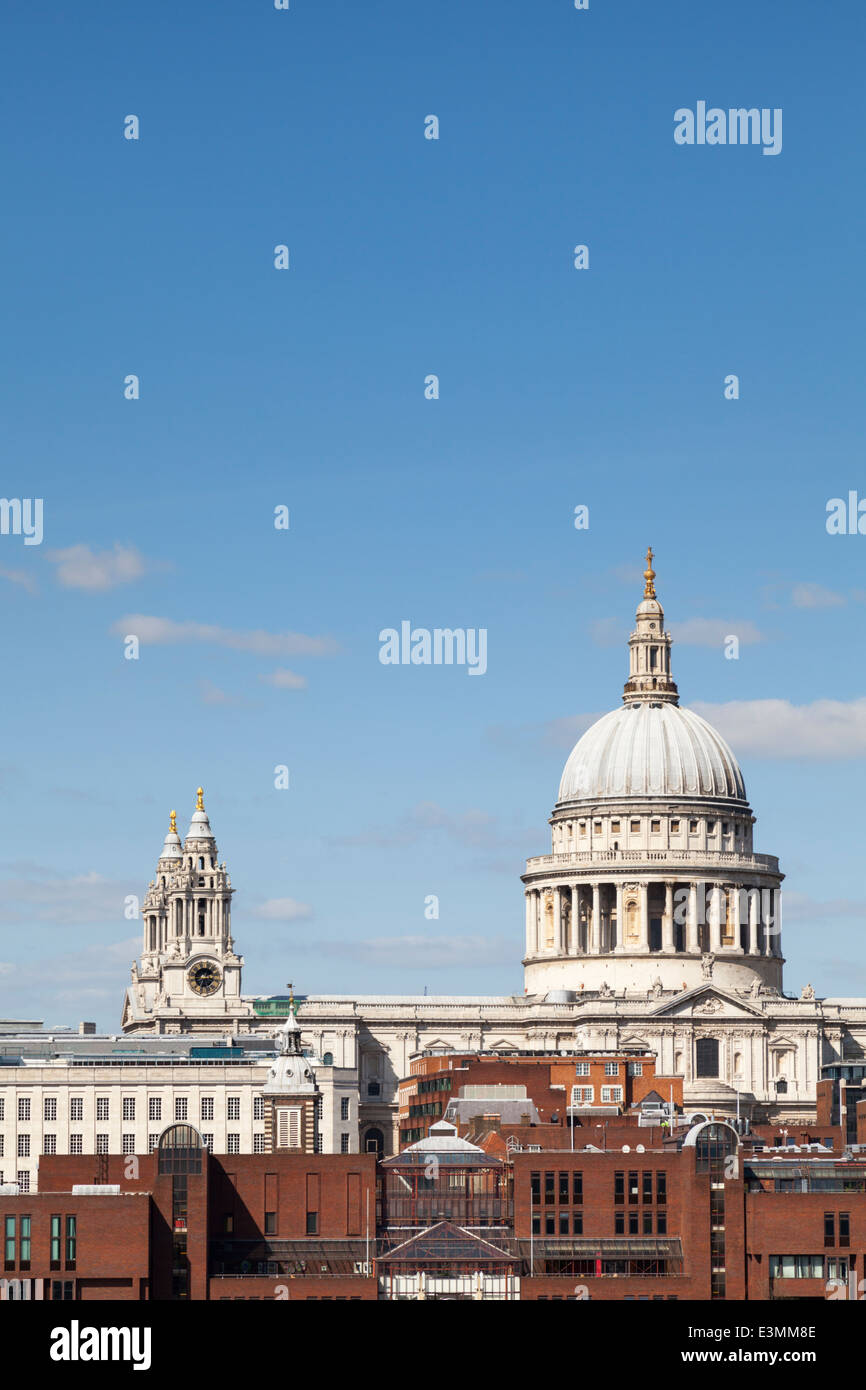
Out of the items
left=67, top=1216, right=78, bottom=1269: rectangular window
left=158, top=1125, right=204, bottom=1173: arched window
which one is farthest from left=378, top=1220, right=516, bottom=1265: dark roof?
left=158, top=1125, right=204, bottom=1173: arched window

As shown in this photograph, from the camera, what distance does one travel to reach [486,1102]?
17188 cm

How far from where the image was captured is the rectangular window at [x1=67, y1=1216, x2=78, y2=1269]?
112 metres

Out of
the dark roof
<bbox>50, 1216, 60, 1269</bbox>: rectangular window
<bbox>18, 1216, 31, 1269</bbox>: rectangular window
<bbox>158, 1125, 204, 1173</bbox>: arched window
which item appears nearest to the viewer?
<bbox>50, 1216, 60, 1269</bbox>: rectangular window

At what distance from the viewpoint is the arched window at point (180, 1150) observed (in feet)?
495

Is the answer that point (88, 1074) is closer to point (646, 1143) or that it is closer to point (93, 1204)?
point (646, 1143)

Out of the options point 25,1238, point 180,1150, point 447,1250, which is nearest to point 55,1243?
point 25,1238

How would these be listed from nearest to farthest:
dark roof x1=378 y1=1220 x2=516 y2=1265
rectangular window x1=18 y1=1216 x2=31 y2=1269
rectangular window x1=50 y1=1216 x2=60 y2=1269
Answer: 1. rectangular window x1=50 y1=1216 x2=60 y2=1269
2. rectangular window x1=18 y1=1216 x2=31 y2=1269
3. dark roof x1=378 y1=1220 x2=516 y2=1265

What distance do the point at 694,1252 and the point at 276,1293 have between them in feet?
57.4

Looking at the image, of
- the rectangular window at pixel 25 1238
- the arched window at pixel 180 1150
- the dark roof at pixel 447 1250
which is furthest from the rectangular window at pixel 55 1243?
the arched window at pixel 180 1150

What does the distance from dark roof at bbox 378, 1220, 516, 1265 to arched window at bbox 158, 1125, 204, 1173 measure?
Answer: 28405mm

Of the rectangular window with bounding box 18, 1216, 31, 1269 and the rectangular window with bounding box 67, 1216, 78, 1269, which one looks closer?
the rectangular window with bounding box 67, 1216, 78, 1269

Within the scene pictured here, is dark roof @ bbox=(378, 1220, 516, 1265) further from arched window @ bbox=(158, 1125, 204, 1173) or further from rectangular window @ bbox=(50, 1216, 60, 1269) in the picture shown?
arched window @ bbox=(158, 1125, 204, 1173)

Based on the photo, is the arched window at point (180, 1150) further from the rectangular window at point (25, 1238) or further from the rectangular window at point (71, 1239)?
the rectangular window at point (71, 1239)
